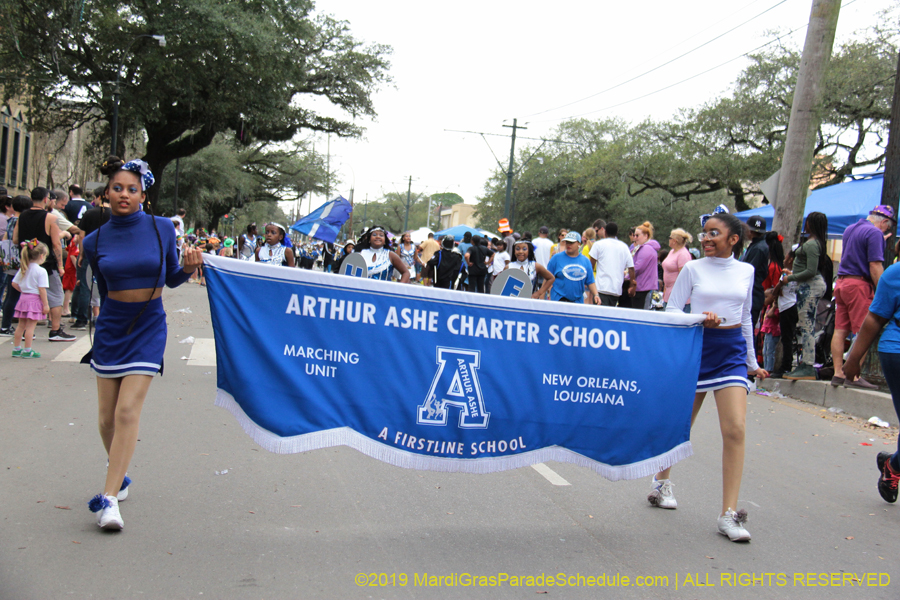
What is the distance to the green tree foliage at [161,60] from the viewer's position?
80.4 feet

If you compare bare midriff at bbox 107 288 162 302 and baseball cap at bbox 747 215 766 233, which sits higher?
baseball cap at bbox 747 215 766 233

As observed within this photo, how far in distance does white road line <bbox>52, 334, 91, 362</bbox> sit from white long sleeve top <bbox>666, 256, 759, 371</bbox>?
7.12m

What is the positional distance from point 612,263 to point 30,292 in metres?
7.70

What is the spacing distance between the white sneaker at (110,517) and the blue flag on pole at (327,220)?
7675 mm

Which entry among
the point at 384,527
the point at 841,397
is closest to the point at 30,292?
the point at 384,527

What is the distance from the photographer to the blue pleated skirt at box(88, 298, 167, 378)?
13.6 ft

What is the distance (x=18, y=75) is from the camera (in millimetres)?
25359

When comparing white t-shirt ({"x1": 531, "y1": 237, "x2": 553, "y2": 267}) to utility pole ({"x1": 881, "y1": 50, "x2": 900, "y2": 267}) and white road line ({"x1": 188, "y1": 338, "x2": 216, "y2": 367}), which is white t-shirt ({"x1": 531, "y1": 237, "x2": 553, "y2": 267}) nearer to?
utility pole ({"x1": 881, "y1": 50, "x2": 900, "y2": 267})

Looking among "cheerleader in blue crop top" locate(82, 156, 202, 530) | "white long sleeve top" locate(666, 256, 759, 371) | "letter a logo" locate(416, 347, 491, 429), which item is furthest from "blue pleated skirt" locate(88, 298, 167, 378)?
"white long sleeve top" locate(666, 256, 759, 371)

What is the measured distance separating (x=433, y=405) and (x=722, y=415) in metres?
1.81

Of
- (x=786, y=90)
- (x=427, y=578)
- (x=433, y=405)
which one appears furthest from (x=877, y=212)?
(x=786, y=90)

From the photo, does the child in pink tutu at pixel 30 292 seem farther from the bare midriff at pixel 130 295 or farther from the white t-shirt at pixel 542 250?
the white t-shirt at pixel 542 250

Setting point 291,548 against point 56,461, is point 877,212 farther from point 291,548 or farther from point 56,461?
point 56,461

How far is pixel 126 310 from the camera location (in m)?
4.20
